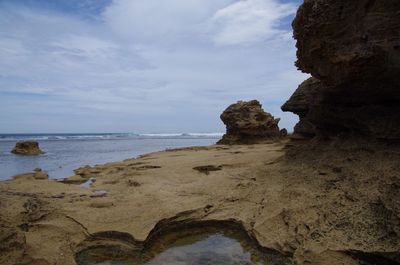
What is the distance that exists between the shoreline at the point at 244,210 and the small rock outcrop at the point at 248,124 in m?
10.9

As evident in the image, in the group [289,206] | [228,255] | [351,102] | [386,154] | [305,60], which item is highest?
[305,60]

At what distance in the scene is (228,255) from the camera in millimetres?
3887

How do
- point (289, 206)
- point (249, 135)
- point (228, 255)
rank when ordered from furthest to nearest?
point (249, 135) < point (289, 206) < point (228, 255)

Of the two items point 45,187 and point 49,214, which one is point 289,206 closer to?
point 49,214

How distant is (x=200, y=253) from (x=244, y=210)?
104cm

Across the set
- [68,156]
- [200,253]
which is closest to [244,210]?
[200,253]

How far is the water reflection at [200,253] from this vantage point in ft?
12.4

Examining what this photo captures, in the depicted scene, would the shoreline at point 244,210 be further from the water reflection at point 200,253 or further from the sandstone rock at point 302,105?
the sandstone rock at point 302,105

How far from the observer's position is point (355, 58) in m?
4.51

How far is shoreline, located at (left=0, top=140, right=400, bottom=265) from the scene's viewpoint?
144 inches

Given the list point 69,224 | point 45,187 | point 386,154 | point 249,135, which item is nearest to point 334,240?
point 386,154

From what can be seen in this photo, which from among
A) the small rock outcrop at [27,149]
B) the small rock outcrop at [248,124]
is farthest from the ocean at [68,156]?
the small rock outcrop at [248,124]

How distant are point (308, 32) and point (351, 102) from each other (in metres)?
1.27

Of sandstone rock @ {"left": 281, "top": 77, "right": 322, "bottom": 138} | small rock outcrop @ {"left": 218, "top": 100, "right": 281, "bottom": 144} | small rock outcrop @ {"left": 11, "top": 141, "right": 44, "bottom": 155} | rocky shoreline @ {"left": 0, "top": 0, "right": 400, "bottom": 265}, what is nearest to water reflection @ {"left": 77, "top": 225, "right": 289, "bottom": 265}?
rocky shoreline @ {"left": 0, "top": 0, "right": 400, "bottom": 265}
